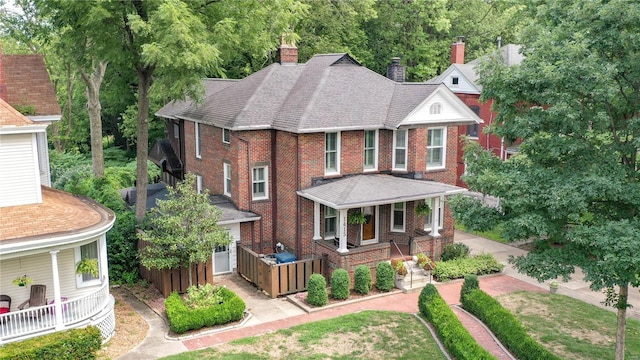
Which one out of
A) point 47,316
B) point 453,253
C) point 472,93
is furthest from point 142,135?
point 472,93

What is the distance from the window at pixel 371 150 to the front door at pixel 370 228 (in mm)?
1743

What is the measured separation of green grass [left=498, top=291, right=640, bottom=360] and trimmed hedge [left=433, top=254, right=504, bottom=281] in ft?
6.63

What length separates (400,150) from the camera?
23156 mm

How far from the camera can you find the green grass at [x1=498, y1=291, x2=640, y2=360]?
15.7m

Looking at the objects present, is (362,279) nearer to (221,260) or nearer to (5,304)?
(221,260)

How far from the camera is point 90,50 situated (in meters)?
21.4

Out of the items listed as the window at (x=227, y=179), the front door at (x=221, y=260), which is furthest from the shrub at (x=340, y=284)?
the window at (x=227, y=179)

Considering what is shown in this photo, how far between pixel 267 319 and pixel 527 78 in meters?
10.6

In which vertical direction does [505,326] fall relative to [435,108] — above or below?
below

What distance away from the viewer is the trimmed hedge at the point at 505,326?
14.4 meters

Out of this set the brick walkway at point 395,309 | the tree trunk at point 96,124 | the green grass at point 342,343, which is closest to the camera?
the green grass at point 342,343

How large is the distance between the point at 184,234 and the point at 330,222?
6644mm

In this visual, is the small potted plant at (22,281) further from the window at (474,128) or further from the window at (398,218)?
the window at (474,128)

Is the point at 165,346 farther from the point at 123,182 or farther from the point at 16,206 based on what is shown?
the point at 123,182
